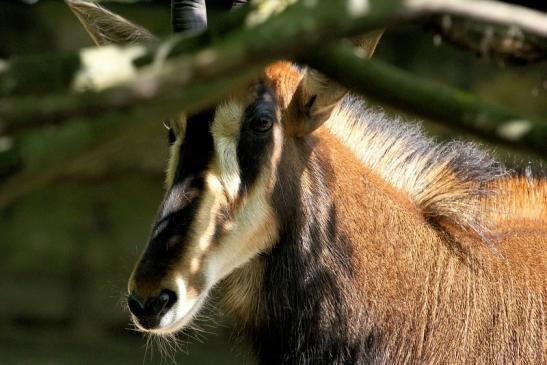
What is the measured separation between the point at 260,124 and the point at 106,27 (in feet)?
3.55

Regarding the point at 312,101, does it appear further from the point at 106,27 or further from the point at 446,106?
the point at 446,106

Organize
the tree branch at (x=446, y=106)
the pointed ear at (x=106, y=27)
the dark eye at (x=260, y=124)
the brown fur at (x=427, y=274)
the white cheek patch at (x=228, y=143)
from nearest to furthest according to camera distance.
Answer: the tree branch at (x=446, y=106) < the white cheek patch at (x=228, y=143) < the dark eye at (x=260, y=124) < the brown fur at (x=427, y=274) < the pointed ear at (x=106, y=27)

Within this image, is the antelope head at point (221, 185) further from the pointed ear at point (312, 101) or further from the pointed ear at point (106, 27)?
the pointed ear at point (106, 27)

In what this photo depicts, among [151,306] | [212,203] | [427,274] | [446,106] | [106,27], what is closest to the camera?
[446,106]

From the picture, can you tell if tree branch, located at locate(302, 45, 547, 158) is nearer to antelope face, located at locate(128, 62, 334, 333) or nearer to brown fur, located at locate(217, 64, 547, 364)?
antelope face, located at locate(128, 62, 334, 333)

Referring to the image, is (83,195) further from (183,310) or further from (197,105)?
(197,105)

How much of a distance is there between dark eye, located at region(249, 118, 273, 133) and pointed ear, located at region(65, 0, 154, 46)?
0.84m

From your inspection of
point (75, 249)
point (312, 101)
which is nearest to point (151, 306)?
point (312, 101)

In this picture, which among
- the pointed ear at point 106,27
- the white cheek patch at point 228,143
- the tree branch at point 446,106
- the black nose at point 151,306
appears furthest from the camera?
the pointed ear at point 106,27

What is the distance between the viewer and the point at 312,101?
466 cm

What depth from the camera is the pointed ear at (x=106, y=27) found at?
16.4ft

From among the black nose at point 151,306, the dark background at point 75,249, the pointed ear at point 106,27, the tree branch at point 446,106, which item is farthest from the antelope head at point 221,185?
the dark background at point 75,249

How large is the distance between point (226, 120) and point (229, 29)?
7.44 ft

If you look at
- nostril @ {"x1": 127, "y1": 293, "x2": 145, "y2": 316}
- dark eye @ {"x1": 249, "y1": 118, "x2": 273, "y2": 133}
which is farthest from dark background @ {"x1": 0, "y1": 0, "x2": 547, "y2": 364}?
nostril @ {"x1": 127, "y1": 293, "x2": 145, "y2": 316}
